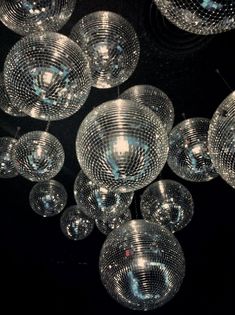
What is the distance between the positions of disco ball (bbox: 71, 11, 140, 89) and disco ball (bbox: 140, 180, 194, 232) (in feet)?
2.39

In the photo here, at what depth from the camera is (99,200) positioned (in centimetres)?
195

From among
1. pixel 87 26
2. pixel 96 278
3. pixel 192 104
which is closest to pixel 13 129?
pixel 192 104

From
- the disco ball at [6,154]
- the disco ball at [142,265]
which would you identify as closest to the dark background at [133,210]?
the disco ball at [6,154]

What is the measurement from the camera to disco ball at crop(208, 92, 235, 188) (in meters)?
1.33

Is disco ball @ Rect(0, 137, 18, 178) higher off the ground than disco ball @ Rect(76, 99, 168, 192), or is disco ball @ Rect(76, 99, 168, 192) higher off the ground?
disco ball @ Rect(76, 99, 168, 192)

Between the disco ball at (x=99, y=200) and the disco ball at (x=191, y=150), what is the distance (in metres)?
0.31

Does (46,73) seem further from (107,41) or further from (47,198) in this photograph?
(47,198)

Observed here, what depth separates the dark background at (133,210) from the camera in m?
2.37

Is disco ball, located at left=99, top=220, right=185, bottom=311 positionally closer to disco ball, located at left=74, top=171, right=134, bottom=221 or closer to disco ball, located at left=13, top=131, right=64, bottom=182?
disco ball, located at left=74, top=171, right=134, bottom=221

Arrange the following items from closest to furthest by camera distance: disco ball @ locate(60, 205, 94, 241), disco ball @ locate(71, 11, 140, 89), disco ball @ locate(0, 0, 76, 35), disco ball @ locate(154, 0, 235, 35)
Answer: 1. disco ball @ locate(154, 0, 235, 35)
2. disco ball @ locate(0, 0, 76, 35)
3. disco ball @ locate(71, 11, 140, 89)
4. disco ball @ locate(60, 205, 94, 241)

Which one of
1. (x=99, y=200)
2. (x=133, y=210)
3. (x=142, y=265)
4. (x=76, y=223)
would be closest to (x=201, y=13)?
(x=142, y=265)

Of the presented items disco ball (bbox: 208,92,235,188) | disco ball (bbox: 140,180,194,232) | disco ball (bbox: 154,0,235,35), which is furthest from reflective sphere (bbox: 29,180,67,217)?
disco ball (bbox: 154,0,235,35)

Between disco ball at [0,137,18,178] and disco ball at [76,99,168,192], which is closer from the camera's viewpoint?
disco ball at [76,99,168,192]

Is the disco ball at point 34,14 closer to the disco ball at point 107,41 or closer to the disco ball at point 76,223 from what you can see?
the disco ball at point 107,41
